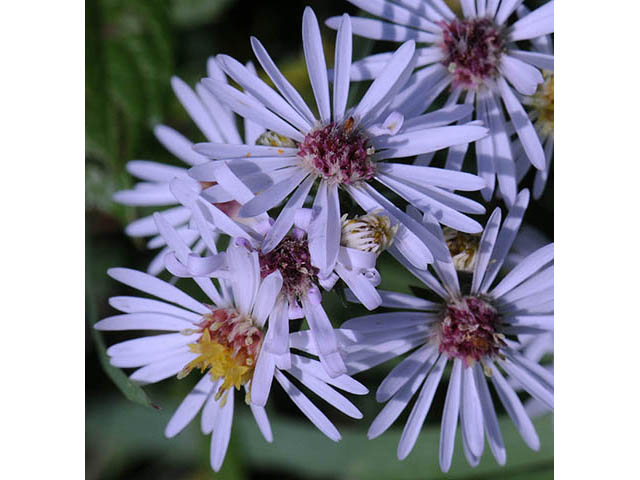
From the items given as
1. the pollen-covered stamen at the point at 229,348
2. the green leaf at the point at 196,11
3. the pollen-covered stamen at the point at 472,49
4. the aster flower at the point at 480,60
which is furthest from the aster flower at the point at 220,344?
the green leaf at the point at 196,11

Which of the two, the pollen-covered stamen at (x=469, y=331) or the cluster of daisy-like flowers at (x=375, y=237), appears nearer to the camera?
the cluster of daisy-like flowers at (x=375, y=237)

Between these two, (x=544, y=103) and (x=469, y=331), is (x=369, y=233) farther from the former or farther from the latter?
(x=544, y=103)

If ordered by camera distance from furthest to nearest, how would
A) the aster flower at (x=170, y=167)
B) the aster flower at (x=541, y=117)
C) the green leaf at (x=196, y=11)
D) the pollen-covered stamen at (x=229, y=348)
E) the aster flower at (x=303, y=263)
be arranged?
1. the green leaf at (x=196, y=11)
2. the aster flower at (x=170, y=167)
3. the aster flower at (x=541, y=117)
4. the pollen-covered stamen at (x=229, y=348)
5. the aster flower at (x=303, y=263)

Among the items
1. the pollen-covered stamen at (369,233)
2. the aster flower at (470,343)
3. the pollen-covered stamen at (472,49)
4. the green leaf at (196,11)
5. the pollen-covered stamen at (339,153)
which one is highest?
the green leaf at (196,11)

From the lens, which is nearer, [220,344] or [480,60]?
[220,344]

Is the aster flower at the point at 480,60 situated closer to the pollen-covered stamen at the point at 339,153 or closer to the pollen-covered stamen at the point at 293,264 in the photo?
the pollen-covered stamen at the point at 339,153

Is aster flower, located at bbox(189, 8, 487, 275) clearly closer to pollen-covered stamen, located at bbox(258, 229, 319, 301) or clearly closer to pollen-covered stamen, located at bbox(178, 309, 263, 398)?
pollen-covered stamen, located at bbox(258, 229, 319, 301)

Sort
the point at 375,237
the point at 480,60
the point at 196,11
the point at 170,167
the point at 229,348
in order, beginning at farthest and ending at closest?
the point at 196,11, the point at 170,167, the point at 480,60, the point at 229,348, the point at 375,237

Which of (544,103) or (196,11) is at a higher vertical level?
(196,11)

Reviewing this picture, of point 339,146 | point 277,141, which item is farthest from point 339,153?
point 277,141
